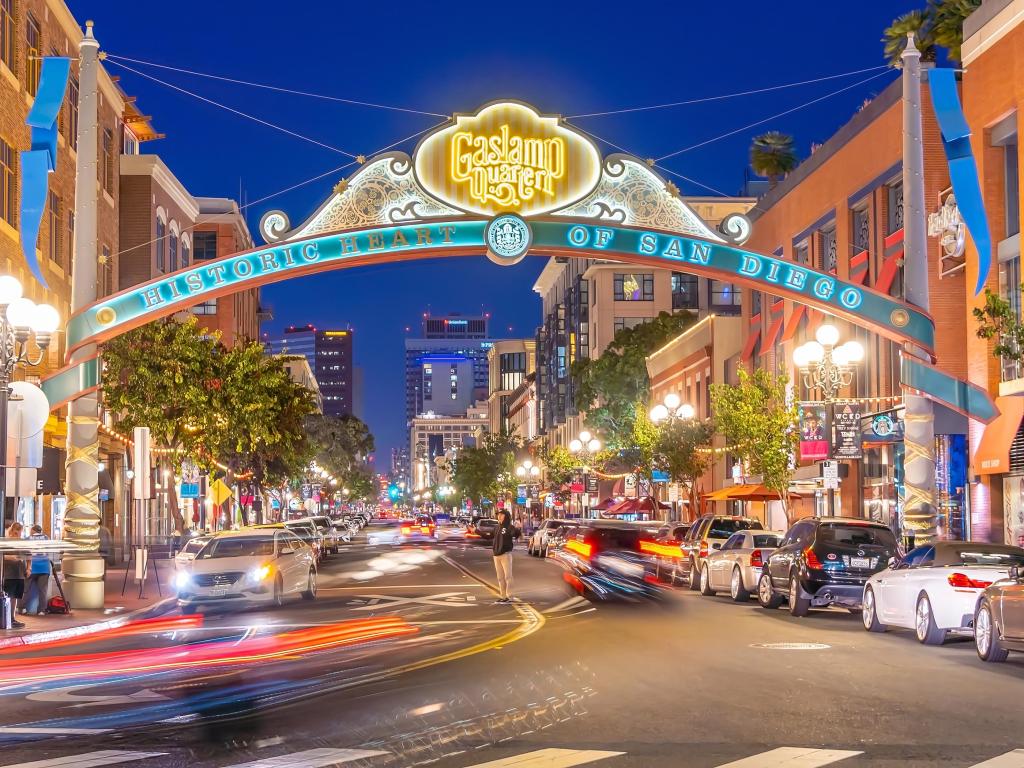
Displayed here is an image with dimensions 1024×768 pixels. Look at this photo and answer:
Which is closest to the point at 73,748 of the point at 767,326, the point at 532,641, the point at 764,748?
the point at 764,748

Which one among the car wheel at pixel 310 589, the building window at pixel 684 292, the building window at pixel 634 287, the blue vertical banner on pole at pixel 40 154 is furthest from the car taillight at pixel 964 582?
the building window at pixel 634 287

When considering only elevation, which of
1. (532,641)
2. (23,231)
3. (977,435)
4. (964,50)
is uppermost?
(964,50)

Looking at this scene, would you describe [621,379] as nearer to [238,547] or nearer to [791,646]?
[238,547]

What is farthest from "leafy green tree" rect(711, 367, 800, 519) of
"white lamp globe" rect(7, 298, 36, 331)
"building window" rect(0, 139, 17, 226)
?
"white lamp globe" rect(7, 298, 36, 331)

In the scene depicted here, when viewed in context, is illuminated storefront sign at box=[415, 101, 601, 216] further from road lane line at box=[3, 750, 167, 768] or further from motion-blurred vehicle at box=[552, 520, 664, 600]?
road lane line at box=[3, 750, 167, 768]

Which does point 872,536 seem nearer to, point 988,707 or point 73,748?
point 988,707

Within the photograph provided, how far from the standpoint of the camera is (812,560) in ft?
82.8

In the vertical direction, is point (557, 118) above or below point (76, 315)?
above

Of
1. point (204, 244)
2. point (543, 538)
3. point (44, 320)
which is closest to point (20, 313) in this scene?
point (44, 320)

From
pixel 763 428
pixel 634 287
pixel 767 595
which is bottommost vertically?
pixel 767 595

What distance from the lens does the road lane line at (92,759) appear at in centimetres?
986

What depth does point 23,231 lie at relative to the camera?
1011 inches

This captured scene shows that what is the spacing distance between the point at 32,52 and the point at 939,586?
2978cm

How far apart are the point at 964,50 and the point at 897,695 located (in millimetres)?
27182
